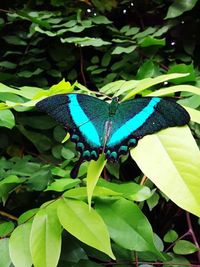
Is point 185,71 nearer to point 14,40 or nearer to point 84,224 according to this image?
point 84,224

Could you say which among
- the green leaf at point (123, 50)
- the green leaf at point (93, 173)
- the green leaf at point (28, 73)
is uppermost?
the green leaf at point (123, 50)

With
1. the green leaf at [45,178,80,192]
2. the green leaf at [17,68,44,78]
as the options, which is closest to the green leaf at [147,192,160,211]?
the green leaf at [45,178,80,192]

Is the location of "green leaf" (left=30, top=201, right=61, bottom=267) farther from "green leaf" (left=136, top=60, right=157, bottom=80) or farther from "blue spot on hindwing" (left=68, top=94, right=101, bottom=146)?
"green leaf" (left=136, top=60, right=157, bottom=80)

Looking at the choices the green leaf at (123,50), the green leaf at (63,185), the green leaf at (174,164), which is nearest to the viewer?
the green leaf at (174,164)

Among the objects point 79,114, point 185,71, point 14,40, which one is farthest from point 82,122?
point 14,40

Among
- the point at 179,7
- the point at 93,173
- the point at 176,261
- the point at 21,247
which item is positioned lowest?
the point at 176,261

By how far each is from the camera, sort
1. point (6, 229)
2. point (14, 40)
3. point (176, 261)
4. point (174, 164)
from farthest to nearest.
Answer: point (14, 40)
point (176, 261)
point (6, 229)
point (174, 164)

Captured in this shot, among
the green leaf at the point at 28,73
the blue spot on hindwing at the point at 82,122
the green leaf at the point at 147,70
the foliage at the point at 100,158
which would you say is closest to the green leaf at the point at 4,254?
the foliage at the point at 100,158

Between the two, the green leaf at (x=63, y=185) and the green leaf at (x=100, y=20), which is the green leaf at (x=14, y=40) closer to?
the green leaf at (x=100, y=20)
